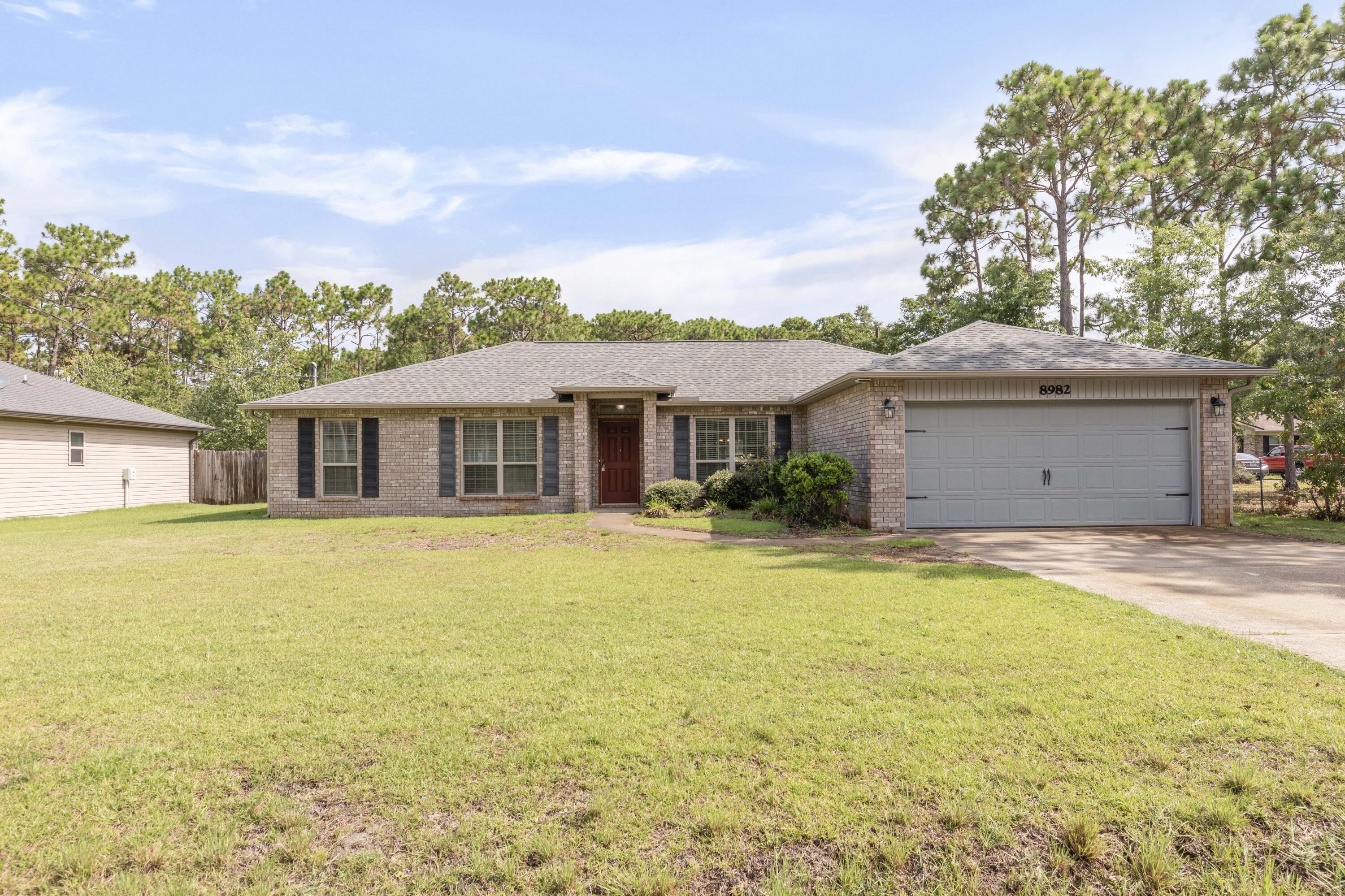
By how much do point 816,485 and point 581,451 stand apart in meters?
6.19

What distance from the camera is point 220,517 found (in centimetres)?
1573

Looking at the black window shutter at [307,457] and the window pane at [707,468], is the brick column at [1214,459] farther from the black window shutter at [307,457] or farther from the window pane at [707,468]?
the black window shutter at [307,457]

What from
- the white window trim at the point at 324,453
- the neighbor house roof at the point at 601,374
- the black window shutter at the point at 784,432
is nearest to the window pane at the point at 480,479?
the neighbor house roof at the point at 601,374

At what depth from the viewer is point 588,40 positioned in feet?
35.4

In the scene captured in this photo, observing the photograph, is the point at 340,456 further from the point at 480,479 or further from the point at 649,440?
the point at 649,440

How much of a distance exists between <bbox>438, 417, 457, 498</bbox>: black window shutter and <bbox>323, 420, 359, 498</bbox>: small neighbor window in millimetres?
2031

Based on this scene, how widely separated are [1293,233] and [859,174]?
13.7m

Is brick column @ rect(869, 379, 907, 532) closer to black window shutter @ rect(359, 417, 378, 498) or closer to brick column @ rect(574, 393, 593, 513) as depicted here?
brick column @ rect(574, 393, 593, 513)

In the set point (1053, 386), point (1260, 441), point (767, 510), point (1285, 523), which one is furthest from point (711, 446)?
point (1260, 441)

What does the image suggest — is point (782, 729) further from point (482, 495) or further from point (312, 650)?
point (482, 495)

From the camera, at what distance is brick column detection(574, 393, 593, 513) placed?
15438mm

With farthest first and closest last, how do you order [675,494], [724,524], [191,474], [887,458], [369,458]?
[191,474] → [369,458] → [675,494] → [724,524] → [887,458]

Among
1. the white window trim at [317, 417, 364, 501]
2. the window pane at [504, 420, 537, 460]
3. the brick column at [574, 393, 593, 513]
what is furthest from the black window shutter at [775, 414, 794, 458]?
the white window trim at [317, 417, 364, 501]

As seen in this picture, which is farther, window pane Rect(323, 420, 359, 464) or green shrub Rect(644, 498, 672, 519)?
window pane Rect(323, 420, 359, 464)
